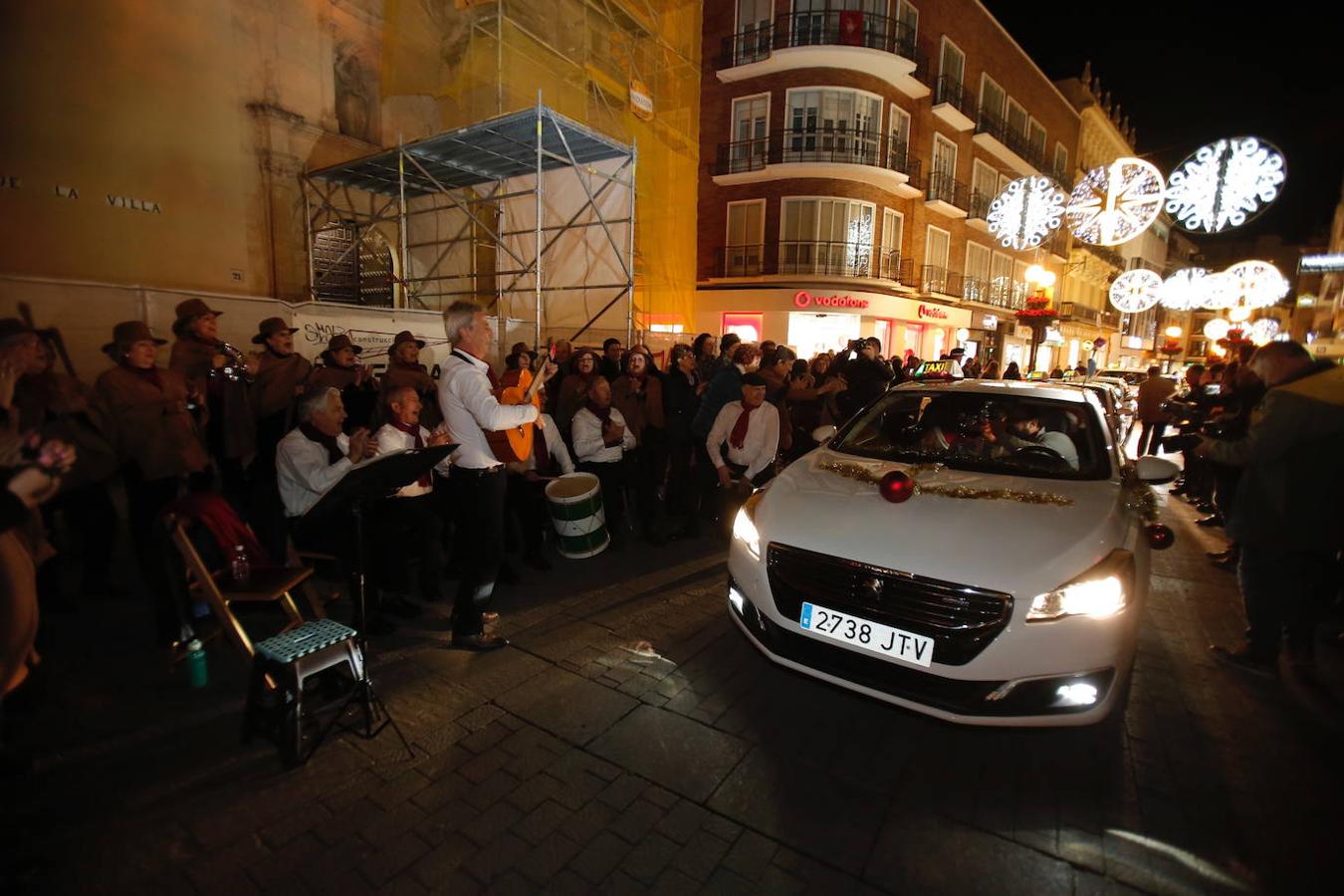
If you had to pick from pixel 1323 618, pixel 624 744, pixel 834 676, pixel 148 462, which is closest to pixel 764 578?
pixel 834 676

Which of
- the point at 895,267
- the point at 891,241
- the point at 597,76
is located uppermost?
the point at 597,76

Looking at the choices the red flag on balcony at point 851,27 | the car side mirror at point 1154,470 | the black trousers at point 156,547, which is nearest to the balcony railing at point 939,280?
the red flag on balcony at point 851,27

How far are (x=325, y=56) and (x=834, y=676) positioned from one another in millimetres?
12281

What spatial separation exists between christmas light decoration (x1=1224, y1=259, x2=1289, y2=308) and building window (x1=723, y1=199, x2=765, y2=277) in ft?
Result: 39.2

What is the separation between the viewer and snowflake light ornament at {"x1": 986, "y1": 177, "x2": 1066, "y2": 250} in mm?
11703

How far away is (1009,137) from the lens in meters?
25.5

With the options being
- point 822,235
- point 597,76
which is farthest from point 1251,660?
point 822,235

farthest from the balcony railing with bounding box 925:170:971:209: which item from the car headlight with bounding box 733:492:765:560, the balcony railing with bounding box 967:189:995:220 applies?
the car headlight with bounding box 733:492:765:560

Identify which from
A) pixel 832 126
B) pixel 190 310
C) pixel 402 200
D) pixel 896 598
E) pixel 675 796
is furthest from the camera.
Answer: pixel 832 126

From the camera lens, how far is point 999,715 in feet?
8.01

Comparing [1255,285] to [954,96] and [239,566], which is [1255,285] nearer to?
[954,96]

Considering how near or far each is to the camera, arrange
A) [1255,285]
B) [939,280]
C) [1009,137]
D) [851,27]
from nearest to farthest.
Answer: [1255,285] < [851,27] < [939,280] < [1009,137]

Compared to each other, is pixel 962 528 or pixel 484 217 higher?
pixel 484 217

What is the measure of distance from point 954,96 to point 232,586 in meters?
26.1
